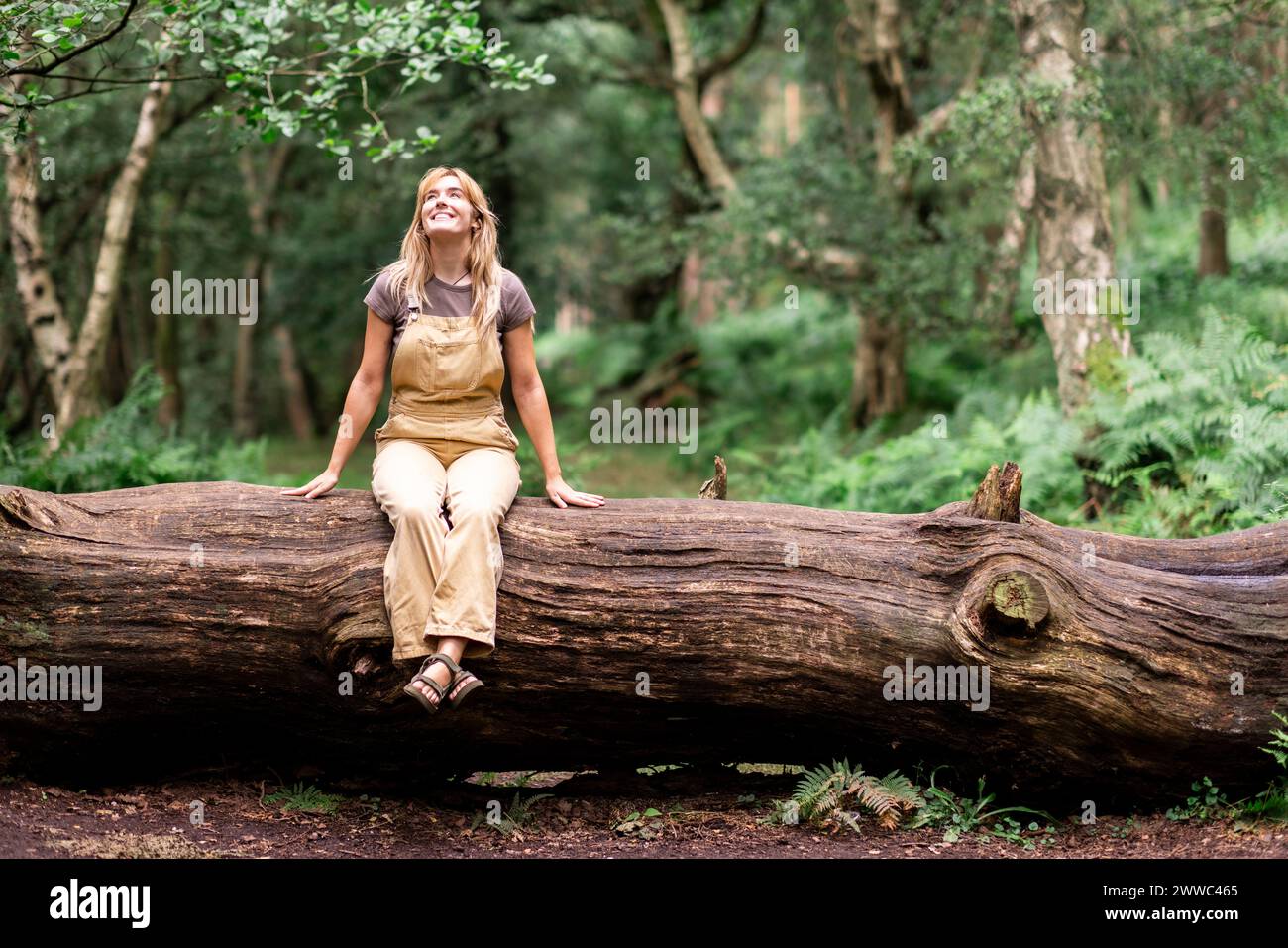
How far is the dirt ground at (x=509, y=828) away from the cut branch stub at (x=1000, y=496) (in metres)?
1.54

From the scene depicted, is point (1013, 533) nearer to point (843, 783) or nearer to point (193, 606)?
point (843, 783)

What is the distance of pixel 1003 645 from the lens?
5.35 m

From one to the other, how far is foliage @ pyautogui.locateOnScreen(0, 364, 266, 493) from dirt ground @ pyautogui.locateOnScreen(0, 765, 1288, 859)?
487cm

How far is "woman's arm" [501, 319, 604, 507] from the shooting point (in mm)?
5863

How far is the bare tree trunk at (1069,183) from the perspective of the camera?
9.85m

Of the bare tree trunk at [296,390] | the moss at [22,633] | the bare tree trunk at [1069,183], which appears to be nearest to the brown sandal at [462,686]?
the moss at [22,633]

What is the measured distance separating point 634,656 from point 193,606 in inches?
84.8

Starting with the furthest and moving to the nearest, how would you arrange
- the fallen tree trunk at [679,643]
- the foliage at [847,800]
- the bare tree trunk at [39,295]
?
the bare tree trunk at [39,295]
the foliage at [847,800]
the fallen tree trunk at [679,643]

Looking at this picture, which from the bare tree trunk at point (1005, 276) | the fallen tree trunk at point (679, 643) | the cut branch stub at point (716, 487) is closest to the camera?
the fallen tree trunk at point (679, 643)

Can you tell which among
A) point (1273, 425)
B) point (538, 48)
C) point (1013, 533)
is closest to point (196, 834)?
point (1013, 533)

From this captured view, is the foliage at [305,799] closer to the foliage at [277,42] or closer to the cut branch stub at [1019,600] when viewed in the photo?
the cut branch stub at [1019,600]

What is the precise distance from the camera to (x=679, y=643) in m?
5.44

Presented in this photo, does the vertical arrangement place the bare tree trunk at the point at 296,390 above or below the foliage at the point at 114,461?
above

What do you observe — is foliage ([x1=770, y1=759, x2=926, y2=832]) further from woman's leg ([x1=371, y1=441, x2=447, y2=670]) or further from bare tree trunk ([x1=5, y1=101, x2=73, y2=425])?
bare tree trunk ([x1=5, y1=101, x2=73, y2=425])
